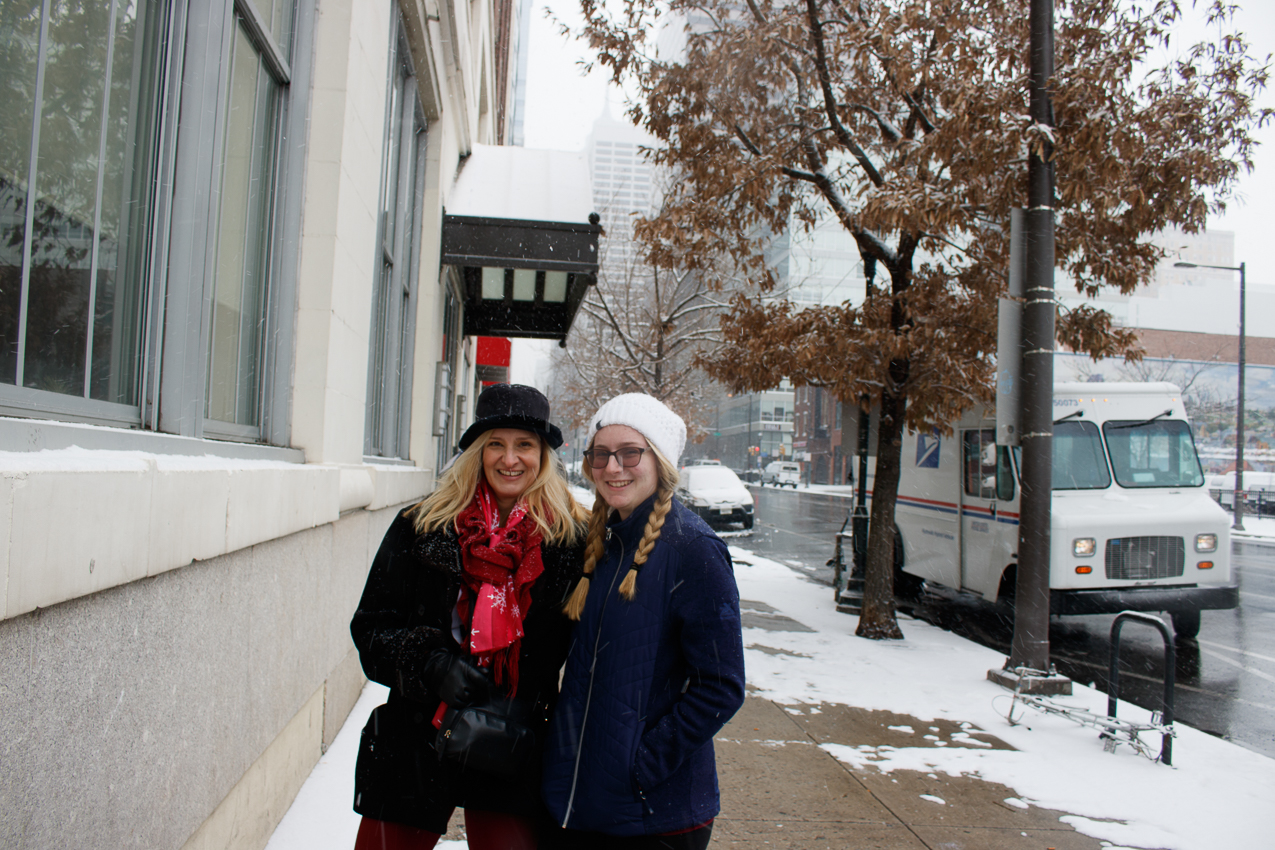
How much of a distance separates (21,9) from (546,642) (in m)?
1.75

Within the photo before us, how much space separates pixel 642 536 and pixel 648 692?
386 mm

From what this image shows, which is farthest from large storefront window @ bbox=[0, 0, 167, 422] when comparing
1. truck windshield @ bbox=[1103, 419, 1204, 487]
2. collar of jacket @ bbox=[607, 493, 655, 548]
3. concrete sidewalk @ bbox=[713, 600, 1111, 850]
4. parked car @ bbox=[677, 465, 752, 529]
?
parked car @ bbox=[677, 465, 752, 529]

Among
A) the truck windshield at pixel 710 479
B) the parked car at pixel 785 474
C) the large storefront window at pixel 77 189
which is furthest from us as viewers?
the parked car at pixel 785 474

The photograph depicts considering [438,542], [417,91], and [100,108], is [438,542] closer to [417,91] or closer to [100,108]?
[100,108]

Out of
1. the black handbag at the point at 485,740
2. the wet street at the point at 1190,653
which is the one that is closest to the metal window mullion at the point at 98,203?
the black handbag at the point at 485,740

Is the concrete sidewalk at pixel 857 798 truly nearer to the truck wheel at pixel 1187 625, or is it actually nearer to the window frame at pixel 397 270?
the window frame at pixel 397 270

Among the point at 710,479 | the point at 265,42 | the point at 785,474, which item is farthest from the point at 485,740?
the point at 785,474

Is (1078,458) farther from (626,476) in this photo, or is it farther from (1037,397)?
(626,476)

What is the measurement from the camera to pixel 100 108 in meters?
1.97

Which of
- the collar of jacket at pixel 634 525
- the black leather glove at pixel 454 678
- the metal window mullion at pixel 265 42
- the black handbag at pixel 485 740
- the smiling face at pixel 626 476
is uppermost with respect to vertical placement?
the metal window mullion at pixel 265 42

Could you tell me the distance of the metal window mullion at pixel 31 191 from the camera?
1.65m

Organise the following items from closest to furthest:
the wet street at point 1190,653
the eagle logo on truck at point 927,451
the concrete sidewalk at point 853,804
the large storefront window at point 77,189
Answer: the large storefront window at point 77,189, the concrete sidewalk at point 853,804, the wet street at point 1190,653, the eagle logo on truck at point 927,451

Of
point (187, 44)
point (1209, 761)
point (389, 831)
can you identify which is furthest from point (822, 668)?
point (187, 44)

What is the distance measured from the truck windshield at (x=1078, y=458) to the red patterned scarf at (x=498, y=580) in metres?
8.31
